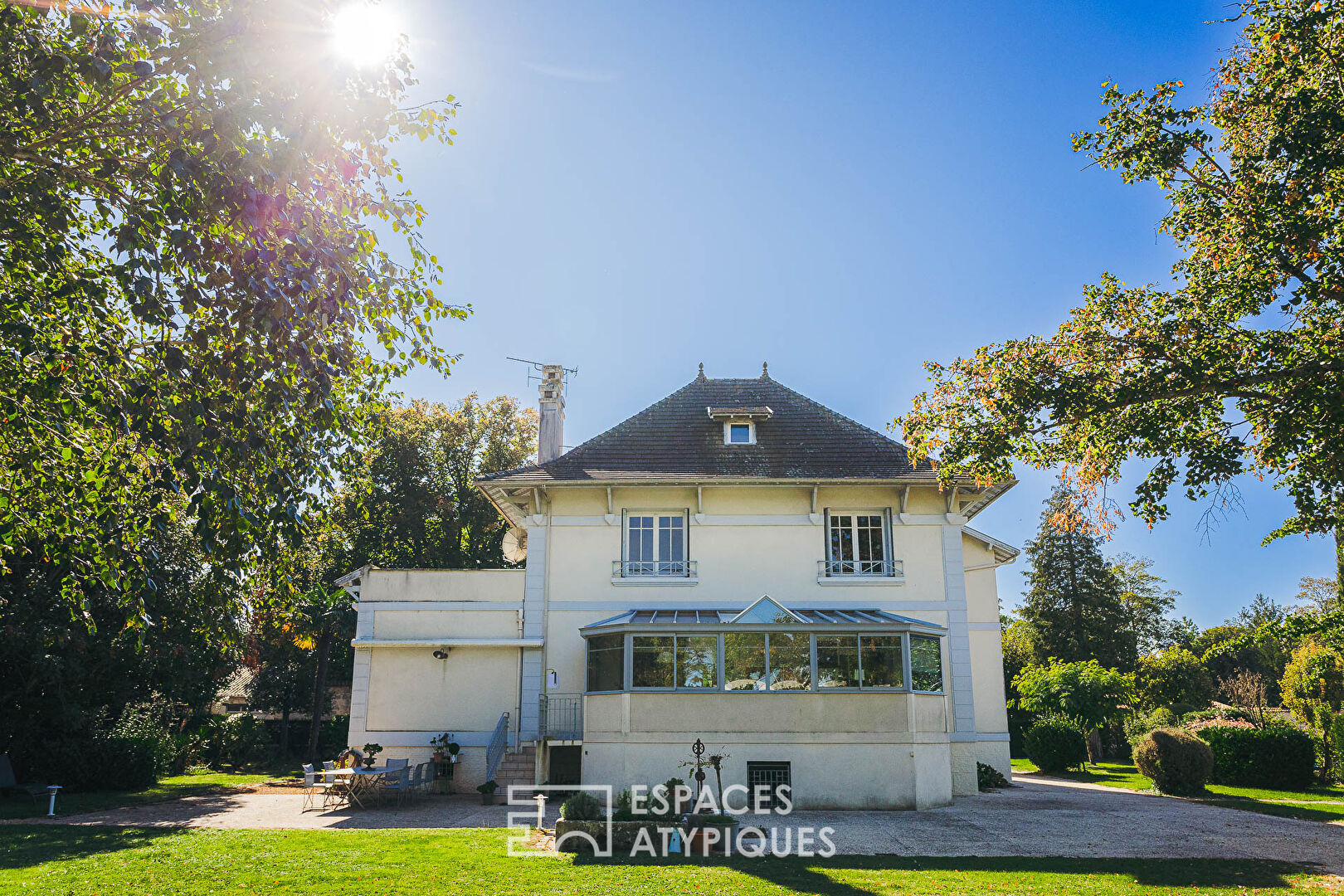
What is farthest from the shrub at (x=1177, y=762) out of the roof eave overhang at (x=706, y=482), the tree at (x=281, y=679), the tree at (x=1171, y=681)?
the tree at (x=281, y=679)

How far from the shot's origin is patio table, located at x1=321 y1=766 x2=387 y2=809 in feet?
53.6

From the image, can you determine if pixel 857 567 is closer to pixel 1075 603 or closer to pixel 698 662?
pixel 698 662

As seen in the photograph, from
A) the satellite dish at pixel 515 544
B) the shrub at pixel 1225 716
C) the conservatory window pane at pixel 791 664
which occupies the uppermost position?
the satellite dish at pixel 515 544

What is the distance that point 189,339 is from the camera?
6.59 metres

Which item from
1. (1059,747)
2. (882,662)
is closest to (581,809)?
(882,662)

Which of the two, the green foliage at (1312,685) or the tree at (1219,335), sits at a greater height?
the tree at (1219,335)

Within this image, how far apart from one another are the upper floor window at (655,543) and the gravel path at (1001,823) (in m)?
5.71

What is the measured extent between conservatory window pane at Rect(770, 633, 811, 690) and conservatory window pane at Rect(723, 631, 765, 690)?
209 millimetres

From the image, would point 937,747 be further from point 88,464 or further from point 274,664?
point 274,664

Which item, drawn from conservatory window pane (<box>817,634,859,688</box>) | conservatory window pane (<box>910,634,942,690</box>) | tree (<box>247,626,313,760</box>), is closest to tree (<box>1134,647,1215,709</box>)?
conservatory window pane (<box>910,634,942,690</box>)

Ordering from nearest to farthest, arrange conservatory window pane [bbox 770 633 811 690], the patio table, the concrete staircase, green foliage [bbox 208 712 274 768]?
1. the patio table
2. conservatory window pane [bbox 770 633 811 690]
3. the concrete staircase
4. green foliage [bbox 208 712 274 768]

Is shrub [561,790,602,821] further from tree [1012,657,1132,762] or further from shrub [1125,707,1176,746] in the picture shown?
shrub [1125,707,1176,746]

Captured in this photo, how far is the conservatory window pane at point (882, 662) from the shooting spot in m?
17.3

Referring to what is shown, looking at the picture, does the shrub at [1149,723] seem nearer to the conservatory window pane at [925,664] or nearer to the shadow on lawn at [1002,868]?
the conservatory window pane at [925,664]
